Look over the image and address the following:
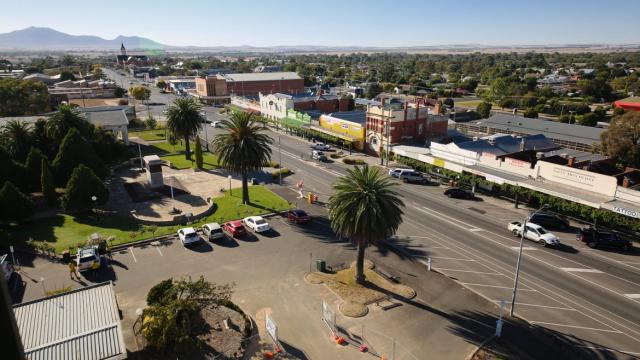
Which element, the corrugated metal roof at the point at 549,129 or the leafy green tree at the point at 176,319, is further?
the corrugated metal roof at the point at 549,129

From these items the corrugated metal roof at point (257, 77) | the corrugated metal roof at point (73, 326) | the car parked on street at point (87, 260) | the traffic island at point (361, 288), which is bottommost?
the traffic island at point (361, 288)

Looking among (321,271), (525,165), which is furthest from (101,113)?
(525,165)

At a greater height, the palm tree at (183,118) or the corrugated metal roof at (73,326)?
the palm tree at (183,118)

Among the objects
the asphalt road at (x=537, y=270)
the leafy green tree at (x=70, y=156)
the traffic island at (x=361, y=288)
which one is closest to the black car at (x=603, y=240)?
the asphalt road at (x=537, y=270)

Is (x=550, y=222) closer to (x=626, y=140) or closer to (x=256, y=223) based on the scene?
(x=626, y=140)

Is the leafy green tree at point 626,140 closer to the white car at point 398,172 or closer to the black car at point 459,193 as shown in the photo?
the black car at point 459,193

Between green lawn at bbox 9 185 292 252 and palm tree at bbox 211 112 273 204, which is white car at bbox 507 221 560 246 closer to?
green lawn at bbox 9 185 292 252

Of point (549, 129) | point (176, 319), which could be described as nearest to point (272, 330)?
point (176, 319)
